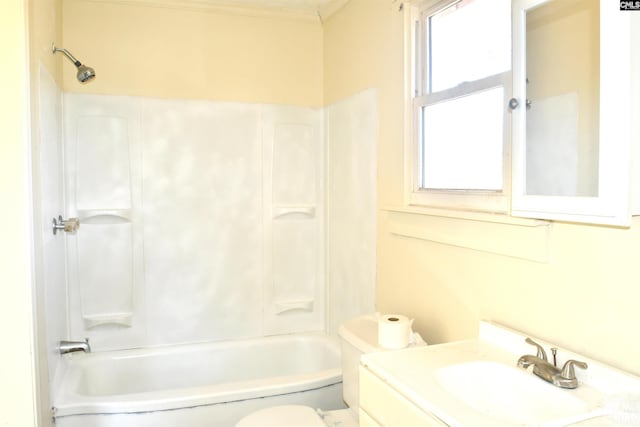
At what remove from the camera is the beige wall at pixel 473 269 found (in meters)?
1.23

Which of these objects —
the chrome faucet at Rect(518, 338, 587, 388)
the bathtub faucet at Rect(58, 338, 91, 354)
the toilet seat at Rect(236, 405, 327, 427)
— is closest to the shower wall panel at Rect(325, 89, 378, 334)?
the toilet seat at Rect(236, 405, 327, 427)

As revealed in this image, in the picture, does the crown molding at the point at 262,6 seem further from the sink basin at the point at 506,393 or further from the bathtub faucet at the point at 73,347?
the sink basin at the point at 506,393

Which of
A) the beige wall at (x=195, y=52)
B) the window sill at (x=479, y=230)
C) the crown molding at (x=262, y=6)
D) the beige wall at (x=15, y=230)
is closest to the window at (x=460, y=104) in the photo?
the window sill at (x=479, y=230)

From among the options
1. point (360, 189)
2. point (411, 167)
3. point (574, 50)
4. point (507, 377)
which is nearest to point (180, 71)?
point (360, 189)

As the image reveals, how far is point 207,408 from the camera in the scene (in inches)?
87.7

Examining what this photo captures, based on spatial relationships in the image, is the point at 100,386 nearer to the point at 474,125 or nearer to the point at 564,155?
the point at 474,125

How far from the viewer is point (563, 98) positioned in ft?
4.41

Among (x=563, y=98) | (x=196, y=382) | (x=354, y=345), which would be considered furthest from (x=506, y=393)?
(x=196, y=382)

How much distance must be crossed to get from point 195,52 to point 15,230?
5.57 feet

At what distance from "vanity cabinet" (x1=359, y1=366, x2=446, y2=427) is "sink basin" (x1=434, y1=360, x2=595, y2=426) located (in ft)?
0.33

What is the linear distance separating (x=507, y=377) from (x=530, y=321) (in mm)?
219

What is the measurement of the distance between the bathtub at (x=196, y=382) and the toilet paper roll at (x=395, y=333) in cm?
74

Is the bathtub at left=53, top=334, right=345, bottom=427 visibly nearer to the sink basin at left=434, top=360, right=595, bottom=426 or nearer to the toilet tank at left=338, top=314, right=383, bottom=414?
the toilet tank at left=338, top=314, right=383, bottom=414

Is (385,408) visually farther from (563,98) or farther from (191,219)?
(191,219)
